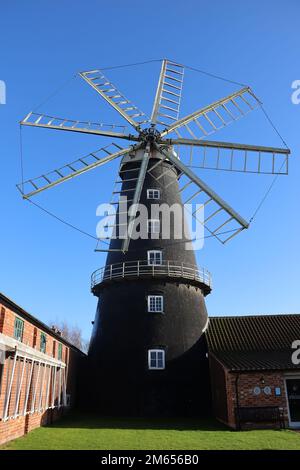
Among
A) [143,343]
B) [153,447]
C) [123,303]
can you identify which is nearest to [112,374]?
[143,343]

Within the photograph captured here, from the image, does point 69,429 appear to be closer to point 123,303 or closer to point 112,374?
point 112,374

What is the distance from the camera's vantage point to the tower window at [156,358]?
2216cm

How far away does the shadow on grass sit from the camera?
58.7ft

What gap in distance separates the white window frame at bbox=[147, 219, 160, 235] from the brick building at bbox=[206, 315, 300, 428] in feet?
21.8

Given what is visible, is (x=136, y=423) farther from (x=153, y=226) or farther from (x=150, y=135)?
(x=150, y=135)

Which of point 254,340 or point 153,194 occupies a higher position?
point 153,194

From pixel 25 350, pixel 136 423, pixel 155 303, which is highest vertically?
pixel 155 303

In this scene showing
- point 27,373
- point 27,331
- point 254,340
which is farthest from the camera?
point 254,340

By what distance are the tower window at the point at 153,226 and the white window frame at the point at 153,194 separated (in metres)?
1.58

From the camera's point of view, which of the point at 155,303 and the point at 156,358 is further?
the point at 155,303

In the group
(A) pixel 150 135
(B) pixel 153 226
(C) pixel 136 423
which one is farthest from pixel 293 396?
(A) pixel 150 135

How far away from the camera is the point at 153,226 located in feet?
81.2

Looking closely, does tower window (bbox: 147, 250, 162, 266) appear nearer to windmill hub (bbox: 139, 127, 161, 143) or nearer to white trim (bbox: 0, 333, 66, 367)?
windmill hub (bbox: 139, 127, 161, 143)

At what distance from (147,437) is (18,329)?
6.07 metres
